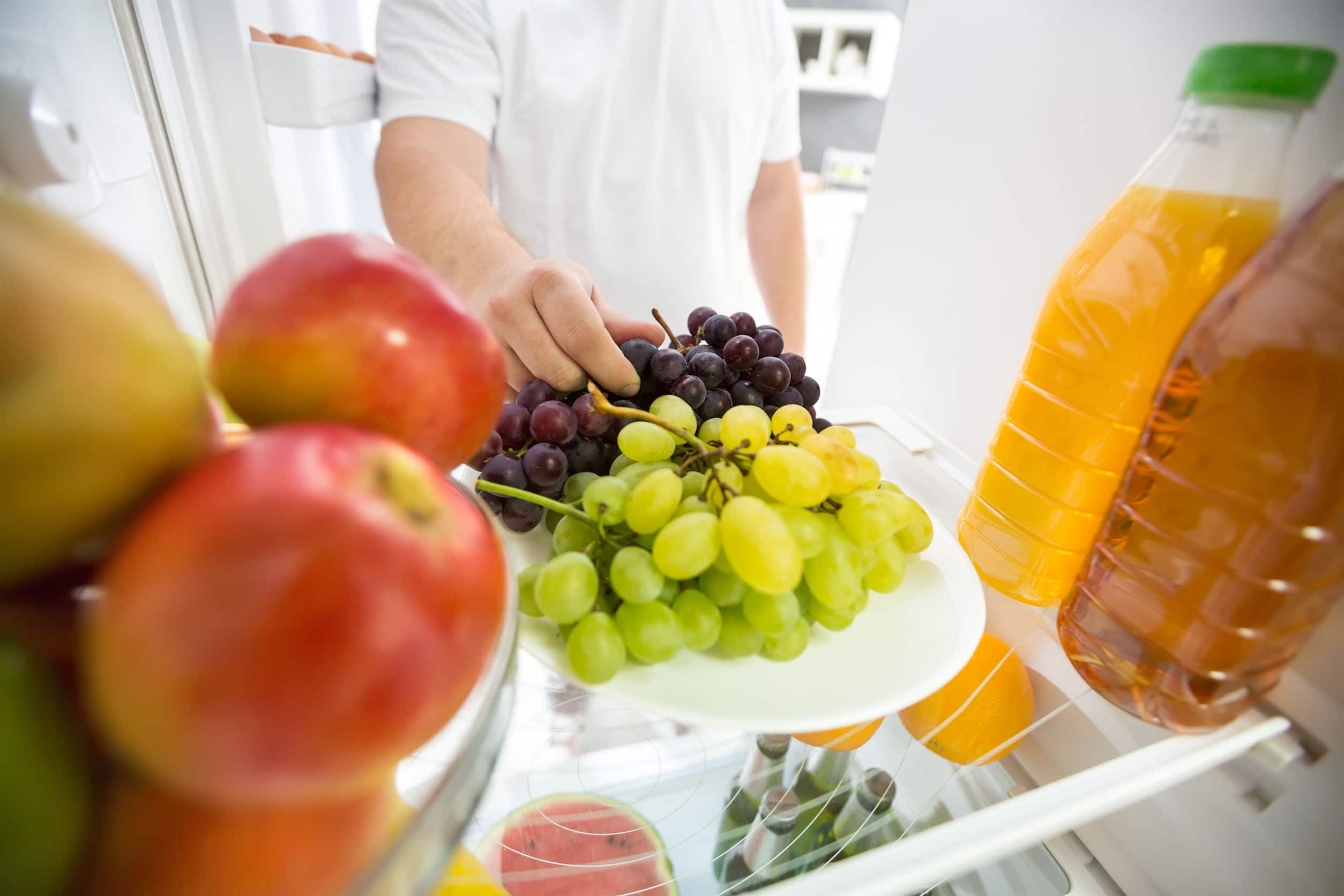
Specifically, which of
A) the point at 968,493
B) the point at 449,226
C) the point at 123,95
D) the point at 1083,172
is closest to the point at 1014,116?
the point at 1083,172

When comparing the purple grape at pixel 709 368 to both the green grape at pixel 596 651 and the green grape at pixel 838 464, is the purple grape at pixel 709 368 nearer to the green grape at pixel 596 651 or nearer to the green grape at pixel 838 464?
the green grape at pixel 838 464

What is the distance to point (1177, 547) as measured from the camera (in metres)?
0.37

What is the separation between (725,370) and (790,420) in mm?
77

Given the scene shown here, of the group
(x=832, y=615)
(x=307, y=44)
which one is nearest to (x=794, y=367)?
(x=832, y=615)

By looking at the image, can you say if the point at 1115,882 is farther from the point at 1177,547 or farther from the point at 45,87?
the point at 45,87

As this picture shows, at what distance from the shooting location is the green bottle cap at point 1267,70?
0.30m

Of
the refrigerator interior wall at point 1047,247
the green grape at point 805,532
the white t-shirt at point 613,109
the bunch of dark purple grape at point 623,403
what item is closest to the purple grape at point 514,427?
the bunch of dark purple grape at point 623,403

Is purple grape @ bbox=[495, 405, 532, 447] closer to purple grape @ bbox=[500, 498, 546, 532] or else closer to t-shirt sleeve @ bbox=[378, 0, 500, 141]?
purple grape @ bbox=[500, 498, 546, 532]

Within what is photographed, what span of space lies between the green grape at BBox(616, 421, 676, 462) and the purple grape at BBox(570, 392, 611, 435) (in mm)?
40

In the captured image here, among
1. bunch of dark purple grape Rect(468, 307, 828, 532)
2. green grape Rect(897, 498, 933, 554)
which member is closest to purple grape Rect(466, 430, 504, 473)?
bunch of dark purple grape Rect(468, 307, 828, 532)

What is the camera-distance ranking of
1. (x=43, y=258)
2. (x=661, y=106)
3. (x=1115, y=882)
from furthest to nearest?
(x=661, y=106), (x=1115, y=882), (x=43, y=258)

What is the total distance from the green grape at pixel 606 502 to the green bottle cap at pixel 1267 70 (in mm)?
401

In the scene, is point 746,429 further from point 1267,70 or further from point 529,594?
point 1267,70

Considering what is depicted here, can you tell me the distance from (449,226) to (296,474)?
0.72m
